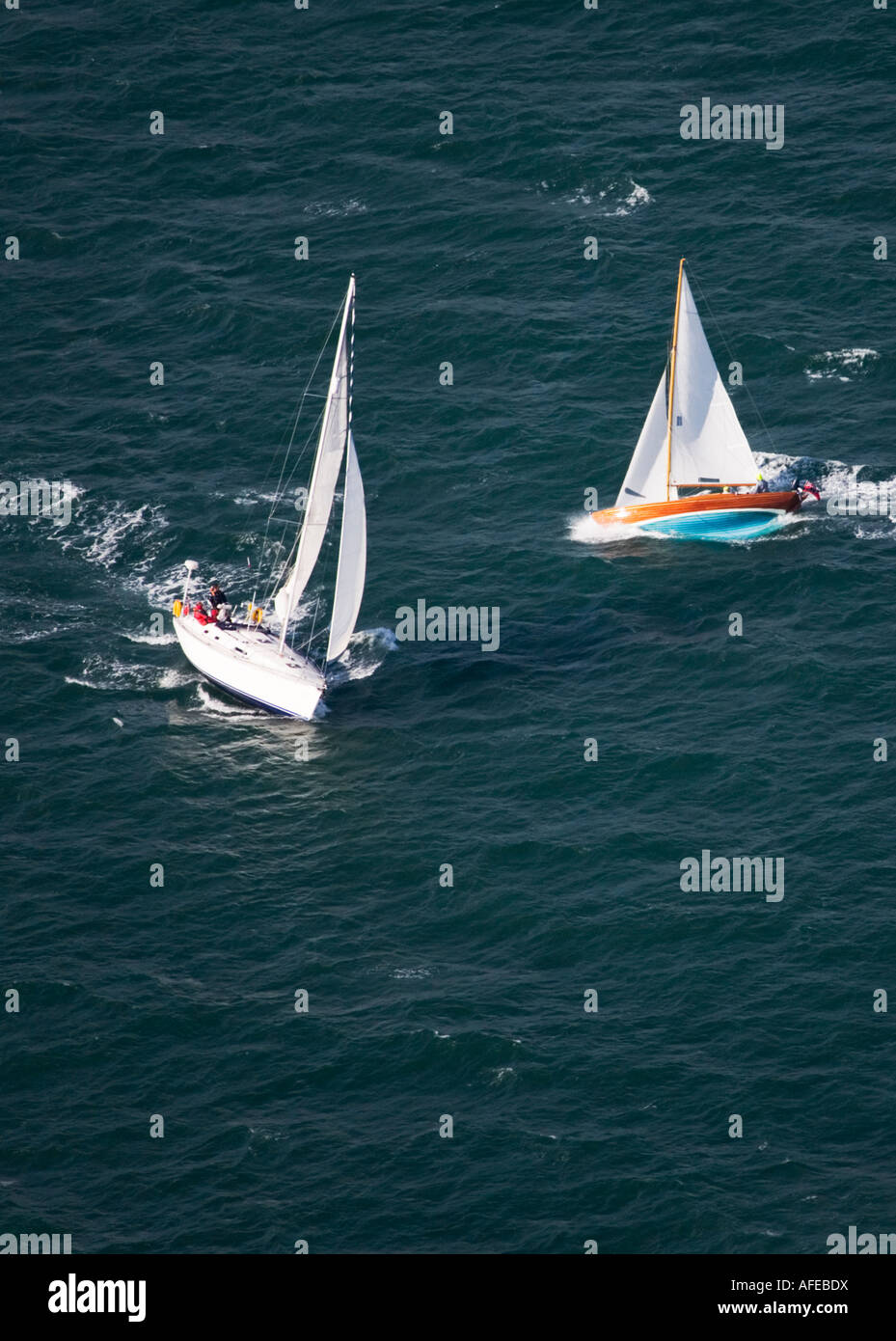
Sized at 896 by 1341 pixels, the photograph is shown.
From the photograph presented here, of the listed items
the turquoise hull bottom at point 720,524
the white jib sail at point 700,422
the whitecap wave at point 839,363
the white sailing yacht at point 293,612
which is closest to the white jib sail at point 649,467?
the white jib sail at point 700,422

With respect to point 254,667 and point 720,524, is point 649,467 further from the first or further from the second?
point 254,667

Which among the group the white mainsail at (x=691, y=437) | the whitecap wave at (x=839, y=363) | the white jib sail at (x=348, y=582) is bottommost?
the white jib sail at (x=348, y=582)

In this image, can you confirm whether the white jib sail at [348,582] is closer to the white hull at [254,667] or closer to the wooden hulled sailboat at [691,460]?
the white hull at [254,667]

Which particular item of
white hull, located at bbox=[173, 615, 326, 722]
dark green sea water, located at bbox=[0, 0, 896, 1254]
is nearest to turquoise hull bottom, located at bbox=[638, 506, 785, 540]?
dark green sea water, located at bbox=[0, 0, 896, 1254]

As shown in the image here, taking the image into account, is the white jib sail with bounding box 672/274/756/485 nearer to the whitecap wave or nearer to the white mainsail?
the white mainsail
